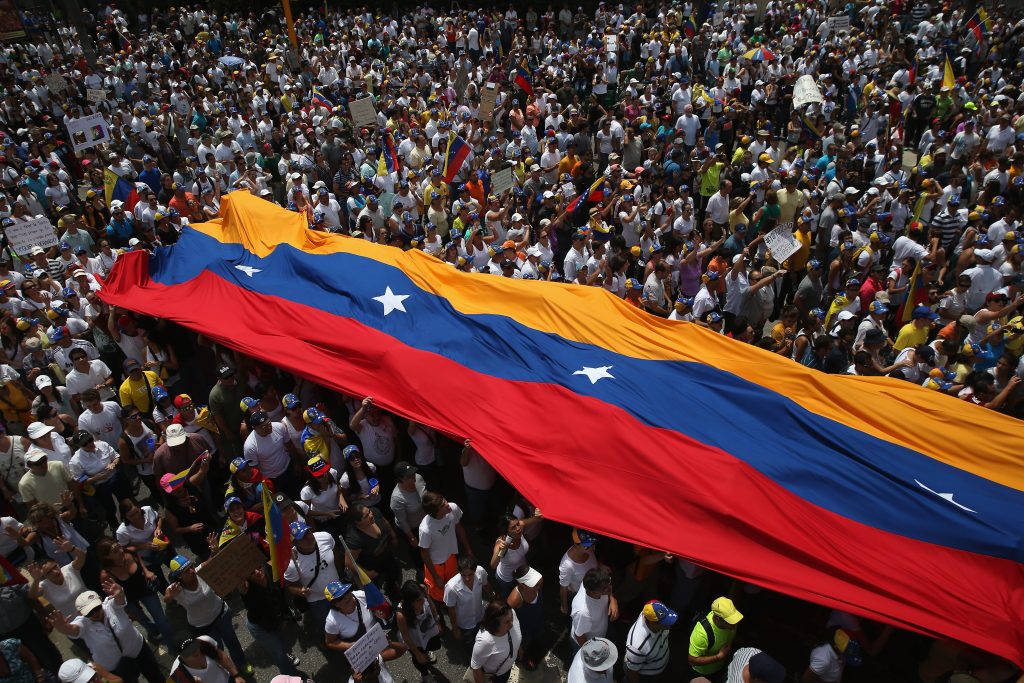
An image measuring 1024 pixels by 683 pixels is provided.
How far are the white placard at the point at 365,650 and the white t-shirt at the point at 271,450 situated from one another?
8.29 feet

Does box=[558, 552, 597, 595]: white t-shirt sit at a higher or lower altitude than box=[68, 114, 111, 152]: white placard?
lower

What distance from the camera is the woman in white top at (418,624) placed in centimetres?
522

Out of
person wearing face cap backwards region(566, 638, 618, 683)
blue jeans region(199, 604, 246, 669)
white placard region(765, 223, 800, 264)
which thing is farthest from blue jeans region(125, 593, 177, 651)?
white placard region(765, 223, 800, 264)

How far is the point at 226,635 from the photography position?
18.9 ft

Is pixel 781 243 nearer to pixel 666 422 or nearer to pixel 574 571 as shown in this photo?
pixel 666 422

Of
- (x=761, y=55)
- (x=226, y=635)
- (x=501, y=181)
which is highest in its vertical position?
(x=761, y=55)

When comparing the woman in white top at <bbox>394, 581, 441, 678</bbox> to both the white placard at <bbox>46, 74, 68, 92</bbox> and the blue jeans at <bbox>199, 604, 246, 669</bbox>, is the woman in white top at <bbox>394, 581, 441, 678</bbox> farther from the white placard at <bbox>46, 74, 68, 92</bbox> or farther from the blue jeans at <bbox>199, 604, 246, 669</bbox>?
the white placard at <bbox>46, 74, 68, 92</bbox>

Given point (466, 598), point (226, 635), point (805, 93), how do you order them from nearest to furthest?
point (466, 598) < point (226, 635) < point (805, 93)

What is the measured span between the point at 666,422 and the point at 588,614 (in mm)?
1840

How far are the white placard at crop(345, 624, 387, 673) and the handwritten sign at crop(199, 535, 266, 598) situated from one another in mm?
1048

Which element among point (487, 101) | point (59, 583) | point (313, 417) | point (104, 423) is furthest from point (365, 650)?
point (487, 101)

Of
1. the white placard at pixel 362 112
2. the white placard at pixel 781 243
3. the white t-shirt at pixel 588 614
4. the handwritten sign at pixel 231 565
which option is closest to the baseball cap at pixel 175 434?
the handwritten sign at pixel 231 565

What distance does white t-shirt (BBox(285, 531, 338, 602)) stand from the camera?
5.48m

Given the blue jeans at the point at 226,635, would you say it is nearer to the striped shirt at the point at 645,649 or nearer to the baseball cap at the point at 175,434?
the baseball cap at the point at 175,434
